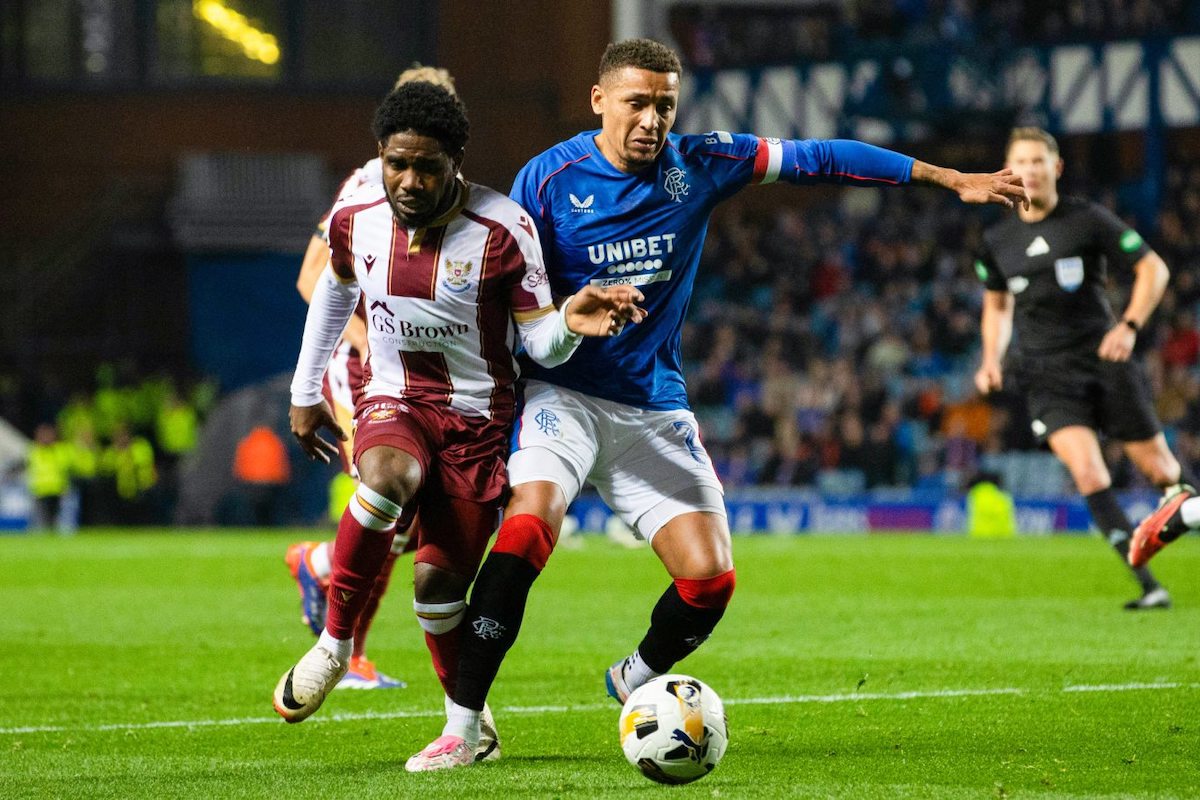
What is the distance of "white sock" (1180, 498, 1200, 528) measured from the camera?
8594 millimetres

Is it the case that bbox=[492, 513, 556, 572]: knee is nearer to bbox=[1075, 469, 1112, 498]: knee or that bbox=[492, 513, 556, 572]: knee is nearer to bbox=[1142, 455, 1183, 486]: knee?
bbox=[1075, 469, 1112, 498]: knee

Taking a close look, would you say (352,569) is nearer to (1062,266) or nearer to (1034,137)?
(1034,137)

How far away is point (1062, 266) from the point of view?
388 inches

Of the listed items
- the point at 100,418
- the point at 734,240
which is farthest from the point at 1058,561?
the point at 100,418

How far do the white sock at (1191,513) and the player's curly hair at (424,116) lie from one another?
4730 millimetres

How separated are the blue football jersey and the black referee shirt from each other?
14.1 feet

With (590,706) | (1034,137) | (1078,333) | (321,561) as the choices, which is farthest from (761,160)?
(1078,333)

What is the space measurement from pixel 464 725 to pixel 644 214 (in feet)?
5.66

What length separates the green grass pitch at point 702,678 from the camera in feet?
16.9

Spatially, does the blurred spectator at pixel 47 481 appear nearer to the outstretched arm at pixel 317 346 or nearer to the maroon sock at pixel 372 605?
the maroon sock at pixel 372 605

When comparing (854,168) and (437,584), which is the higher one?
(854,168)

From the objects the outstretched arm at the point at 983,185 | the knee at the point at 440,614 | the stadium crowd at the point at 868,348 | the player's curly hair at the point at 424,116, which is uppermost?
the player's curly hair at the point at 424,116

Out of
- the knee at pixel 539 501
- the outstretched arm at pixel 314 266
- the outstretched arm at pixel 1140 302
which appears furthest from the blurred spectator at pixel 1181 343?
the knee at pixel 539 501

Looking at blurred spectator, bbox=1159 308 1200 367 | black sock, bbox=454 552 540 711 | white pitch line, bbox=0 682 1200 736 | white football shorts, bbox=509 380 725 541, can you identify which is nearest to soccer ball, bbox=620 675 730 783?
black sock, bbox=454 552 540 711
